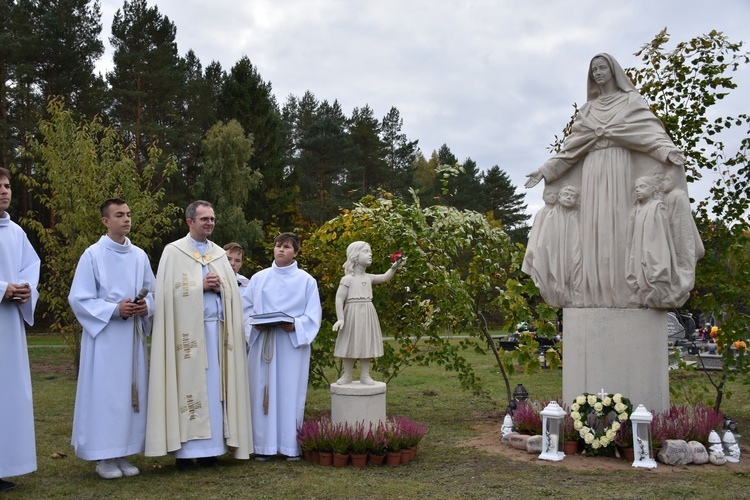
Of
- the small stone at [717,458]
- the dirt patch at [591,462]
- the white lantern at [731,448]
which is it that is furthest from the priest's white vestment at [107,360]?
the white lantern at [731,448]

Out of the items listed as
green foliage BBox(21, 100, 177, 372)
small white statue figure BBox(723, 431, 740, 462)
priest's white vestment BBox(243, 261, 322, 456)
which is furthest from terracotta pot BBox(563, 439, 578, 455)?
green foliage BBox(21, 100, 177, 372)

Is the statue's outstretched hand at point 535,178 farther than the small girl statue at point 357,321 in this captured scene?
Yes

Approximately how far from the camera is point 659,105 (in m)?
9.59

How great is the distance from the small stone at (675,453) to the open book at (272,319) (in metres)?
3.67

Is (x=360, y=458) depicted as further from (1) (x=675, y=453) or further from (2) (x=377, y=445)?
(1) (x=675, y=453)

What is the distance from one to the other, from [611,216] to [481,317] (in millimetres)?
2974

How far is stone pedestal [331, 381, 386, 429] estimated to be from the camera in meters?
7.12

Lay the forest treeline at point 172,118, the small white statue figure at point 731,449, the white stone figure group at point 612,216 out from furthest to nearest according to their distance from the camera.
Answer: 1. the forest treeline at point 172,118
2. the white stone figure group at point 612,216
3. the small white statue figure at point 731,449

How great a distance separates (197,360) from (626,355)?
4168mm

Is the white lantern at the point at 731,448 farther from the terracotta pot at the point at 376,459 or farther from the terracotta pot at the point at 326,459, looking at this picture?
the terracotta pot at the point at 326,459

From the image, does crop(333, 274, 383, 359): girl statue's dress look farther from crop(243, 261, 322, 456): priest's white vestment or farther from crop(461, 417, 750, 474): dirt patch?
crop(461, 417, 750, 474): dirt patch

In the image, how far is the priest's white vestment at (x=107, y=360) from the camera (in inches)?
245

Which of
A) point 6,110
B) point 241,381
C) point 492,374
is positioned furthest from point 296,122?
point 241,381

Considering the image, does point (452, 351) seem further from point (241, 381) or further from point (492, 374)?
point (492, 374)
